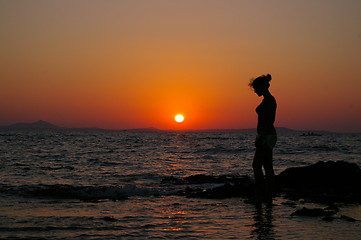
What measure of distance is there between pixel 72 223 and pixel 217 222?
2233 millimetres

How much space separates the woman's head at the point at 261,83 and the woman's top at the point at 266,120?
6.7 inches

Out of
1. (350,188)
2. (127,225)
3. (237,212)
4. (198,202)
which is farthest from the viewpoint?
(350,188)

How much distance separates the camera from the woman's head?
7480 millimetres

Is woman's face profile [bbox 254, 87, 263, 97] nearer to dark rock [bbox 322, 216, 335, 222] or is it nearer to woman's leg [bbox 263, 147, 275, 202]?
woman's leg [bbox 263, 147, 275, 202]

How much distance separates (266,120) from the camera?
24.5 ft

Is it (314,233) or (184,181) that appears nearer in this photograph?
(314,233)

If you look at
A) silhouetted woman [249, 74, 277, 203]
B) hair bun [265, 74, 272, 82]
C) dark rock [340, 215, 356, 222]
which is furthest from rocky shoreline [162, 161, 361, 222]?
hair bun [265, 74, 272, 82]

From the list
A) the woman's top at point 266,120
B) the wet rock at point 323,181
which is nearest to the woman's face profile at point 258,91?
the woman's top at point 266,120

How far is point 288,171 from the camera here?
1210 cm

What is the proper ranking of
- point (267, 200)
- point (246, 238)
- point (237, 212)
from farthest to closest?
1. point (267, 200)
2. point (237, 212)
3. point (246, 238)

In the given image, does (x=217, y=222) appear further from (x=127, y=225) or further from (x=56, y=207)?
(x=56, y=207)

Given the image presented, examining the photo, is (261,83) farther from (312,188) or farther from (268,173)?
(312,188)

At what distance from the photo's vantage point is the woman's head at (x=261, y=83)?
7480 millimetres

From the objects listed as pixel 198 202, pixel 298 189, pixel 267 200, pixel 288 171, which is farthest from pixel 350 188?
pixel 198 202
